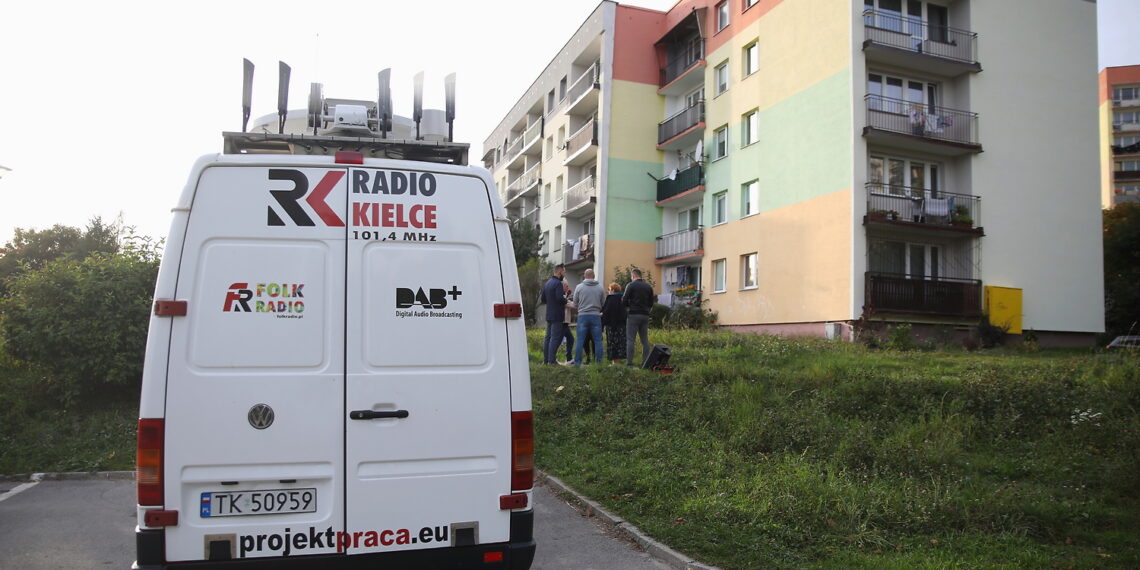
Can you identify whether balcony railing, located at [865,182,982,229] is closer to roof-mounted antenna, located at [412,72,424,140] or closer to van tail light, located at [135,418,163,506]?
roof-mounted antenna, located at [412,72,424,140]

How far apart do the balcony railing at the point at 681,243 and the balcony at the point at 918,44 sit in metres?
9.23

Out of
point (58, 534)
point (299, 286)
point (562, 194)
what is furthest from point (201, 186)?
point (562, 194)

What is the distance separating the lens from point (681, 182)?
30.9m

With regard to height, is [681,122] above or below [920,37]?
below

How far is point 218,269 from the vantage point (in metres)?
3.47

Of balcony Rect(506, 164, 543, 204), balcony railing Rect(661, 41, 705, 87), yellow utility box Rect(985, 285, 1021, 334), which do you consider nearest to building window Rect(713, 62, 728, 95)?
balcony railing Rect(661, 41, 705, 87)

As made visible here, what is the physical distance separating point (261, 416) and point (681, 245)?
90.9 feet

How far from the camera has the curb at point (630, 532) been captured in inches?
201

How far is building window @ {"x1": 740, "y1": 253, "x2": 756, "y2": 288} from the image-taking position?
→ 2581 cm

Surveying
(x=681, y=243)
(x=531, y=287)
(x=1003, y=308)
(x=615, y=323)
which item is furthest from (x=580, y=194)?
(x=615, y=323)

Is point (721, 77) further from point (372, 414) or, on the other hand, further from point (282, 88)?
point (372, 414)

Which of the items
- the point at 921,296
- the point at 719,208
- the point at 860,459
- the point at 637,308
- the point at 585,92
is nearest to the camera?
the point at 860,459

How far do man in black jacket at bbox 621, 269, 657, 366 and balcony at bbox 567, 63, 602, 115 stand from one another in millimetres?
21336

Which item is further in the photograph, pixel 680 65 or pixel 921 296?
pixel 680 65
